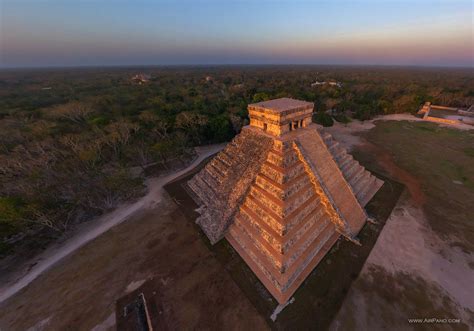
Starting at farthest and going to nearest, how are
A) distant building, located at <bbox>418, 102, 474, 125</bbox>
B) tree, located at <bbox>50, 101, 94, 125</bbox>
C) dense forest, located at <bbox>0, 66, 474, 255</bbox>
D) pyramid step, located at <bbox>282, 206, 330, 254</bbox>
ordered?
distant building, located at <bbox>418, 102, 474, 125</bbox>, tree, located at <bbox>50, 101, 94, 125</bbox>, dense forest, located at <bbox>0, 66, 474, 255</bbox>, pyramid step, located at <bbox>282, 206, 330, 254</bbox>

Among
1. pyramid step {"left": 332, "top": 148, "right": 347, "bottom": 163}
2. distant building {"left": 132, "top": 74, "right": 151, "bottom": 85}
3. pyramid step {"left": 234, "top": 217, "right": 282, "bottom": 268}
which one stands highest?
distant building {"left": 132, "top": 74, "right": 151, "bottom": 85}

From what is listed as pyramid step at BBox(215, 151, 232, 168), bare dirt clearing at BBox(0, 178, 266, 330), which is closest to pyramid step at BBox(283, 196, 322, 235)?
bare dirt clearing at BBox(0, 178, 266, 330)

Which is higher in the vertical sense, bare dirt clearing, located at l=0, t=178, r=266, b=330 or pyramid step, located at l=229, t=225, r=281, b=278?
pyramid step, located at l=229, t=225, r=281, b=278

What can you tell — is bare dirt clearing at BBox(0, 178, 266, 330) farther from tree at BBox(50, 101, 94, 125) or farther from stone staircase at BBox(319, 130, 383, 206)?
tree at BBox(50, 101, 94, 125)

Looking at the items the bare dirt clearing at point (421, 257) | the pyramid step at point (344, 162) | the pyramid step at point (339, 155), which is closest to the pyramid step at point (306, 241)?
the bare dirt clearing at point (421, 257)

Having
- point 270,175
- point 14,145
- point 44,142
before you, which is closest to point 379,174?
point 270,175

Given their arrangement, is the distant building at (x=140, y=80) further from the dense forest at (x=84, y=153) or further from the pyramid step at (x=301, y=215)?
the pyramid step at (x=301, y=215)

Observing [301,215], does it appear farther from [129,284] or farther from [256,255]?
[129,284]
